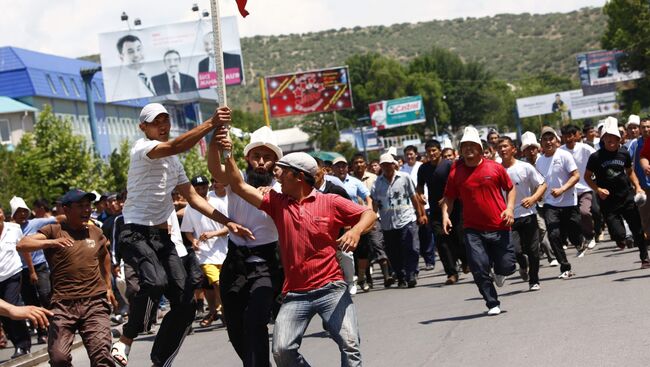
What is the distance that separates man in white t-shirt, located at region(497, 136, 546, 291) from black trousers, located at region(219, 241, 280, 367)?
616cm

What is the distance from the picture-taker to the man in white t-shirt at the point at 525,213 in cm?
1468

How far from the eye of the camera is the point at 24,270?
1780 centimetres

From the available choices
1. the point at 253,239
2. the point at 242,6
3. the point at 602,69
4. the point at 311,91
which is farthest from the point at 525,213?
the point at 602,69

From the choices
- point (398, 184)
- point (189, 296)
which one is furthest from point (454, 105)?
point (189, 296)

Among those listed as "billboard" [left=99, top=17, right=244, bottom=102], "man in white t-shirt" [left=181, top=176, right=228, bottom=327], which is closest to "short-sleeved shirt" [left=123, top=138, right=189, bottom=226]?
"man in white t-shirt" [left=181, top=176, right=228, bottom=327]

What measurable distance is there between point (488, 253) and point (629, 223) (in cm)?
304

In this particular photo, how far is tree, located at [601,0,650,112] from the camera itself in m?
79.1

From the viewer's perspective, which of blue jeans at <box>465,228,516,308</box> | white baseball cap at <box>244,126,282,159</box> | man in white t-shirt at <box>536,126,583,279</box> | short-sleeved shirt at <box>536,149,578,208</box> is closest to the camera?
white baseball cap at <box>244,126,282,159</box>

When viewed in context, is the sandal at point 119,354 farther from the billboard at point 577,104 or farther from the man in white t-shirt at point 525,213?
the billboard at point 577,104

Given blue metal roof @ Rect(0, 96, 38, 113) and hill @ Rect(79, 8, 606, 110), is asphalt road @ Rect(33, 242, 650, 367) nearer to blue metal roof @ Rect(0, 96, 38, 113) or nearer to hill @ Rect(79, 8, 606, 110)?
blue metal roof @ Rect(0, 96, 38, 113)

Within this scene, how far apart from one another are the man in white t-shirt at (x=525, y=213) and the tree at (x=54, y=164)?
138 feet

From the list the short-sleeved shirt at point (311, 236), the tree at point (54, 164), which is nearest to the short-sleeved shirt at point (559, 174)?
the short-sleeved shirt at point (311, 236)

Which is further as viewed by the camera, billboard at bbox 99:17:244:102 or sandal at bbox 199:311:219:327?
billboard at bbox 99:17:244:102

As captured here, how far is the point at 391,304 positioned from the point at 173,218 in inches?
113
